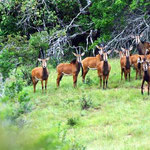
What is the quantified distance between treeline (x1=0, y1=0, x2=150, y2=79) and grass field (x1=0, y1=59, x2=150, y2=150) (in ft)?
8.52

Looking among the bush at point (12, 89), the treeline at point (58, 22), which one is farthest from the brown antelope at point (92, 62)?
the bush at point (12, 89)

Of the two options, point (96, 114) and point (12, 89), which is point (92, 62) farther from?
point (12, 89)

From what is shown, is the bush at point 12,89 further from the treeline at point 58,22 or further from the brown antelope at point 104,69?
the treeline at point 58,22

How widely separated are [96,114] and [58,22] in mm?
11501

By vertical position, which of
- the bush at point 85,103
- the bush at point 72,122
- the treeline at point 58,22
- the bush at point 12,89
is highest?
the treeline at point 58,22

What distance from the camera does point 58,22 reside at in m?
21.5

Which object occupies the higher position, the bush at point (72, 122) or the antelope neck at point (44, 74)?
the antelope neck at point (44, 74)

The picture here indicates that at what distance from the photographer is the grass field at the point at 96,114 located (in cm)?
836

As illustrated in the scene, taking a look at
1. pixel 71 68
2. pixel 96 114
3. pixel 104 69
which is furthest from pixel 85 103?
pixel 71 68

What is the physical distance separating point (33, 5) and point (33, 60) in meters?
3.82

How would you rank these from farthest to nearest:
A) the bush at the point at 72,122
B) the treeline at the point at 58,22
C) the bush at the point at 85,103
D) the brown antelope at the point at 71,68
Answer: the treeline at the point at 58,22 → the brown antelope at the point at 71,68 → the bush at the point at 85,103 → the bush at the point at 72,122

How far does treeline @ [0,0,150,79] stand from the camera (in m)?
16.7

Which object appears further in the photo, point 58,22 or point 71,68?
point 58,22

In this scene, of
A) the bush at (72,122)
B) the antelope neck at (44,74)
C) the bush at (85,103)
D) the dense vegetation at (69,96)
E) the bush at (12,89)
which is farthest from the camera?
the antelope neck at (44,74)
